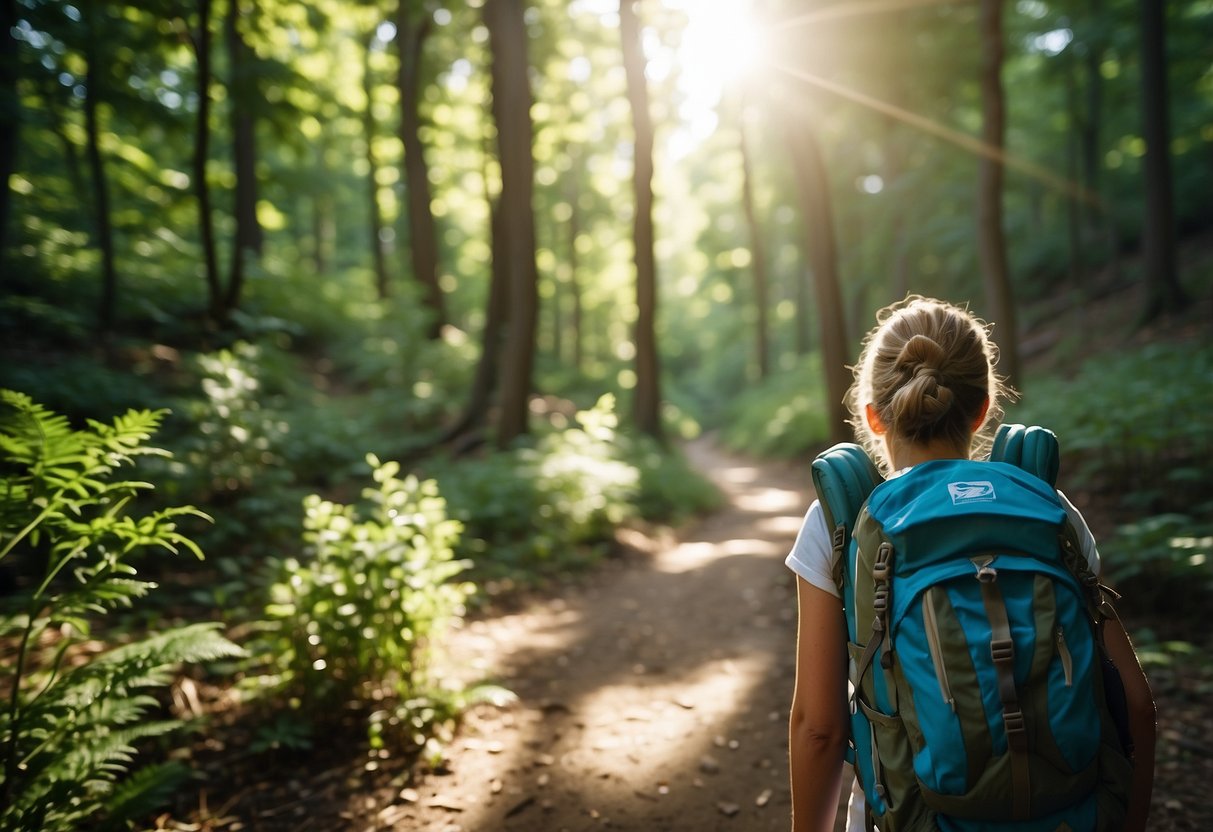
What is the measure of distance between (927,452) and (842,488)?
0.22 m

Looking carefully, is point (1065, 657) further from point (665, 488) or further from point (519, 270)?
point (665, 488)

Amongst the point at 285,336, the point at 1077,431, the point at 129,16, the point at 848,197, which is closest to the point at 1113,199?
the point at 848,197

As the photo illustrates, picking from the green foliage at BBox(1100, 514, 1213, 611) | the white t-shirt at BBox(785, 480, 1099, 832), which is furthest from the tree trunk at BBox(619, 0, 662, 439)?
the white t-shirt at BBox(785, 480, 1099, 832)

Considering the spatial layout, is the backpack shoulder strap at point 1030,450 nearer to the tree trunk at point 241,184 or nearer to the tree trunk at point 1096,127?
the tree trunk at point 241,184

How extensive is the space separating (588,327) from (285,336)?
21711 mm

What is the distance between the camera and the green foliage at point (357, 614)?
3.67m

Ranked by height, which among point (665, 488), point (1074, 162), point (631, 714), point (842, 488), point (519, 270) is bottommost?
point (631, 714)

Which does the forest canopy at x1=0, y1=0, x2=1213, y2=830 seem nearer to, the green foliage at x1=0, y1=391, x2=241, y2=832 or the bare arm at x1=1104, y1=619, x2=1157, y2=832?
the green foliage at x1=0, y1=391, x2=241, y2=832

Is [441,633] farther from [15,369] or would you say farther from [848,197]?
[848,197]

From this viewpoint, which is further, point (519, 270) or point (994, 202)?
point (519, 270)

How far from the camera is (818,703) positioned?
1.56m

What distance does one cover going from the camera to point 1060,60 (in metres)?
15.3

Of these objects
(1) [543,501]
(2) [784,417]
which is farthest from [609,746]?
(2) [784,417]

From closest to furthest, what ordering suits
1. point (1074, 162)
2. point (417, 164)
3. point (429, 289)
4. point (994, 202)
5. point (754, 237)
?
point (994, 202) < point (417, 164) < point (429, 289) < point (1074, 162) < point (754, 237)
